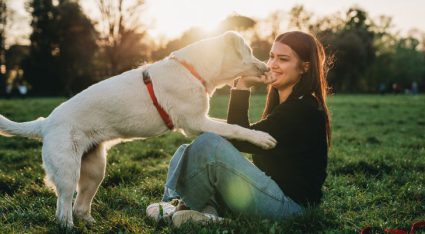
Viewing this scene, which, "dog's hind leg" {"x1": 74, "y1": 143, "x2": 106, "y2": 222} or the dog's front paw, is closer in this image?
the dog's front paw

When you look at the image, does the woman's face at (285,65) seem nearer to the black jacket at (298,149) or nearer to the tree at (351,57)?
the black jacket at (298,149)

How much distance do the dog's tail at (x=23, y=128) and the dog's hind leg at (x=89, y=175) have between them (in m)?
0.58

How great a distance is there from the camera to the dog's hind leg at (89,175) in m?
4.81

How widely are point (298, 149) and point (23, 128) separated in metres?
2.87

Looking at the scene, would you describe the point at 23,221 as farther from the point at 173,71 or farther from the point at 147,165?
the point at 147,165

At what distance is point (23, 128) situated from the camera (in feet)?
15.1

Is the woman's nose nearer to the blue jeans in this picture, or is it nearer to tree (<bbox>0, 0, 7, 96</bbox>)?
the blue jeans

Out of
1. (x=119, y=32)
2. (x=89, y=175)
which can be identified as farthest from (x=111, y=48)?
(x=89, y=175)

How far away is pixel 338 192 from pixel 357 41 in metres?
62.5

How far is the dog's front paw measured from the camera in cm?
415

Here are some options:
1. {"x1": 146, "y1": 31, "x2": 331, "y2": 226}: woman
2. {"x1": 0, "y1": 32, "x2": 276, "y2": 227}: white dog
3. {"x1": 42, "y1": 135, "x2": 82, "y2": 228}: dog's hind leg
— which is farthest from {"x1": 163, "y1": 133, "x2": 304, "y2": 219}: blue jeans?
{"x1": 42, "y1": 135, "x2": 82, "y2": 228}: dog's hind leg

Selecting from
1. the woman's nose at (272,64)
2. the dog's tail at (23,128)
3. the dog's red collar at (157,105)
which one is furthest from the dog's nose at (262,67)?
the dog's tail at (23,128)

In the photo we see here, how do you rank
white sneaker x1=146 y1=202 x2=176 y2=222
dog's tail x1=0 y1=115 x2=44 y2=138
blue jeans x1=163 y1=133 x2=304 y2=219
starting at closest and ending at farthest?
1. blue jeans x1=163 y1=133 x2=304 y2=219
2. white sneaker x1=146 y1=202 x2=176 y2=222
3. dog's tail x1=0 y1=115 x2=44 y2=138

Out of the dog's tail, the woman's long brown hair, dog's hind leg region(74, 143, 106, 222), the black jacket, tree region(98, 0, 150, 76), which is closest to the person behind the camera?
the black jacket
